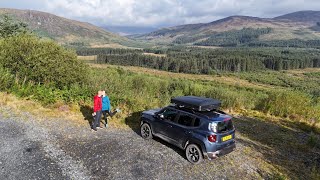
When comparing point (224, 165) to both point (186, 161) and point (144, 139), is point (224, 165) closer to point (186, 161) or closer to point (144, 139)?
point (186, 161)

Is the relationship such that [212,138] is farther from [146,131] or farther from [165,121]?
[146,131]

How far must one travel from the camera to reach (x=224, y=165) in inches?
440

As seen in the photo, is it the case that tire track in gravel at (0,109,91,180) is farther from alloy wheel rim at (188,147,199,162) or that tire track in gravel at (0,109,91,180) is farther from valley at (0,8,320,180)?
alloy wheel rim at (188,147,199,162)

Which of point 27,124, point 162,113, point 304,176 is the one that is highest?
point 162,113

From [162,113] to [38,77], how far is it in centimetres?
1172

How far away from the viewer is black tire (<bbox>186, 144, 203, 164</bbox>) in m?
10.9

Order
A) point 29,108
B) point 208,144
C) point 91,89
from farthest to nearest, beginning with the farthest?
point 91,89, point 29,108, point 208,144

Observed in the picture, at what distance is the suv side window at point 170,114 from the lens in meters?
12.3

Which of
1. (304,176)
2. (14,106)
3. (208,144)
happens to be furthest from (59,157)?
(304,176)

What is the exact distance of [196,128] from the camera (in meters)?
11.1

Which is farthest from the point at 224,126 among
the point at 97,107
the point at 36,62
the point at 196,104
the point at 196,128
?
the point at 36,62

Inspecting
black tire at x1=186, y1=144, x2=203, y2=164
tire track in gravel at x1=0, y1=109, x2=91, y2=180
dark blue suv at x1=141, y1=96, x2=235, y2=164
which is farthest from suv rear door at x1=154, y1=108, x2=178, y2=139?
tire track in gravel at x1=0, y1=109, x2=91, y2=180

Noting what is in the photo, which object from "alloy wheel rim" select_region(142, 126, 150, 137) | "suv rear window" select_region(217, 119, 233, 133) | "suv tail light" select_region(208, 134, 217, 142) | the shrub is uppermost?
the shrub

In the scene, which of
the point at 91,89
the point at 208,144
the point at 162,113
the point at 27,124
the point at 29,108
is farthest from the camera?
the point at 91,89
